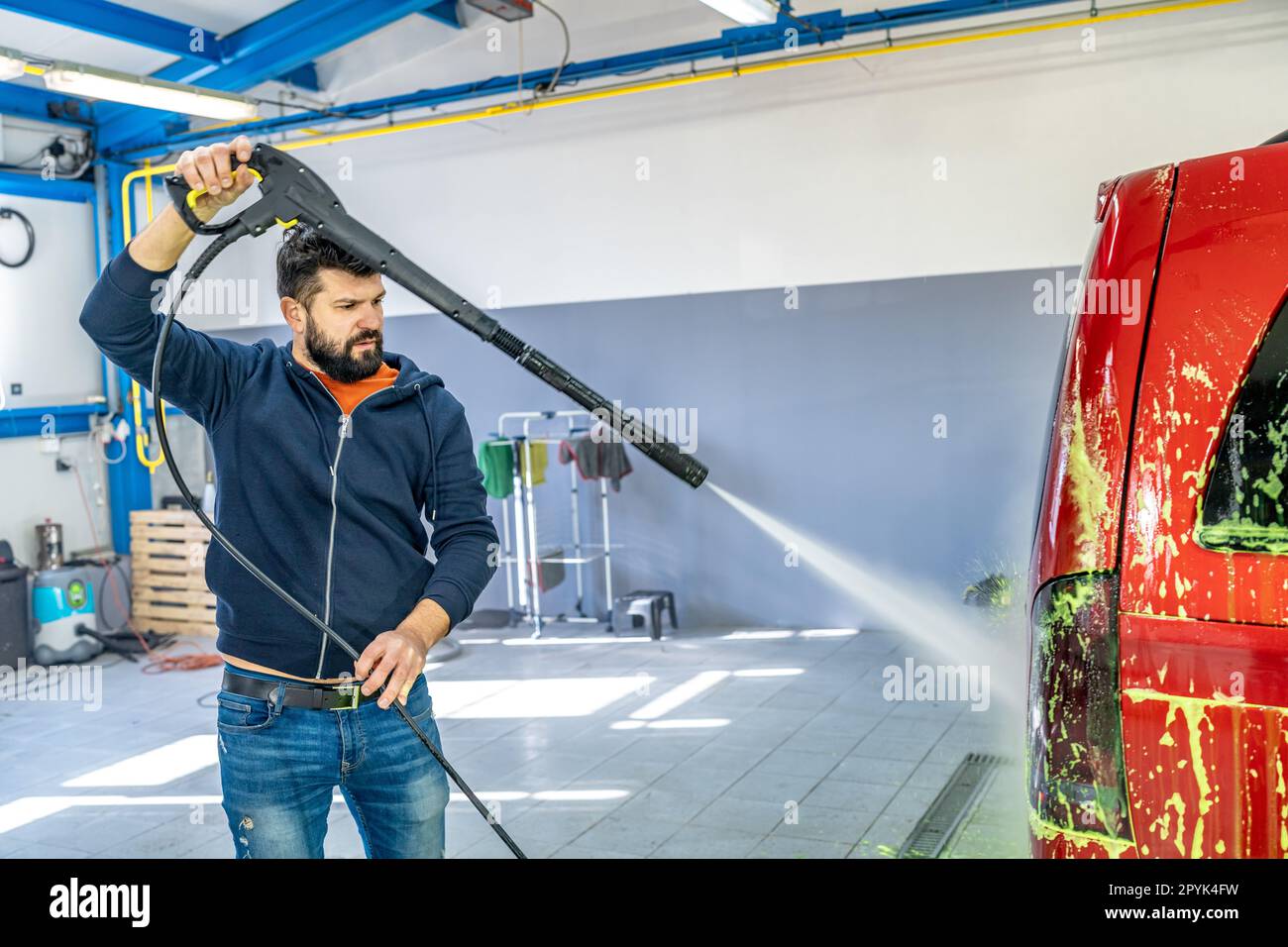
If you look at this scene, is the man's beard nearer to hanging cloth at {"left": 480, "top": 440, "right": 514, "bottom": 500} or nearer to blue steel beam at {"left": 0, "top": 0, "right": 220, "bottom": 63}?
blue steel beam at {"left": 0, "top": 0, "right": 220, "bottom": 63}

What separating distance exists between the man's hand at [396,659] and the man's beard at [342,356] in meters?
0.49

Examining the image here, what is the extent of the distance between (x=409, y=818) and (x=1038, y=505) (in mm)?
1267

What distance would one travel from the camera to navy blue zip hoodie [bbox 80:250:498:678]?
205 cm

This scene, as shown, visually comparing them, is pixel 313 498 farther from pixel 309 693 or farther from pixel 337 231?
pixel 337 231

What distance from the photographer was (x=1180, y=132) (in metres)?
6.38

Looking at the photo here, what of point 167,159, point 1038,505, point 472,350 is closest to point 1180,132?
point 472,350

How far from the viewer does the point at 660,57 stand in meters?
7.24

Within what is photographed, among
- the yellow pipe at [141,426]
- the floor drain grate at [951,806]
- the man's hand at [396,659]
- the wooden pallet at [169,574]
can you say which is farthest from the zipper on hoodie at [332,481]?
the yellow pipe at [141,426]

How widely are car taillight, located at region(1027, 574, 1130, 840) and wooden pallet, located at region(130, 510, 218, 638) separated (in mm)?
7781

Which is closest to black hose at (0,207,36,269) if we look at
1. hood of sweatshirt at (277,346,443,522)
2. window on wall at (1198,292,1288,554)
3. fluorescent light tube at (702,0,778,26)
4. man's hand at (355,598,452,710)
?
fluorescent light tube at (702,0,778,26)

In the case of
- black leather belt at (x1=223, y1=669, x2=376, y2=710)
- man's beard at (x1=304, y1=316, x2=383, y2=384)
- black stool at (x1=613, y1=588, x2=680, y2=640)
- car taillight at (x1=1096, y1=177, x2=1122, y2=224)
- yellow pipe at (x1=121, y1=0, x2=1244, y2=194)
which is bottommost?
black stool at (x1=613, y1=588, x2=680, y2=640)

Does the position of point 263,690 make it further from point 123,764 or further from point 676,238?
point 676,238

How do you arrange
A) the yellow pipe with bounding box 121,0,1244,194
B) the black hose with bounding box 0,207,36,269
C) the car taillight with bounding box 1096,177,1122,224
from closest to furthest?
the car taillight with bounding box 1096,177,1122,224, the yellow pipe with bounding box 121,0,1244,194, the black hose with bounding box 0,207,36,269

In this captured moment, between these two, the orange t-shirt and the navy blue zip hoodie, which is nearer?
the navy blue zip hoodie
